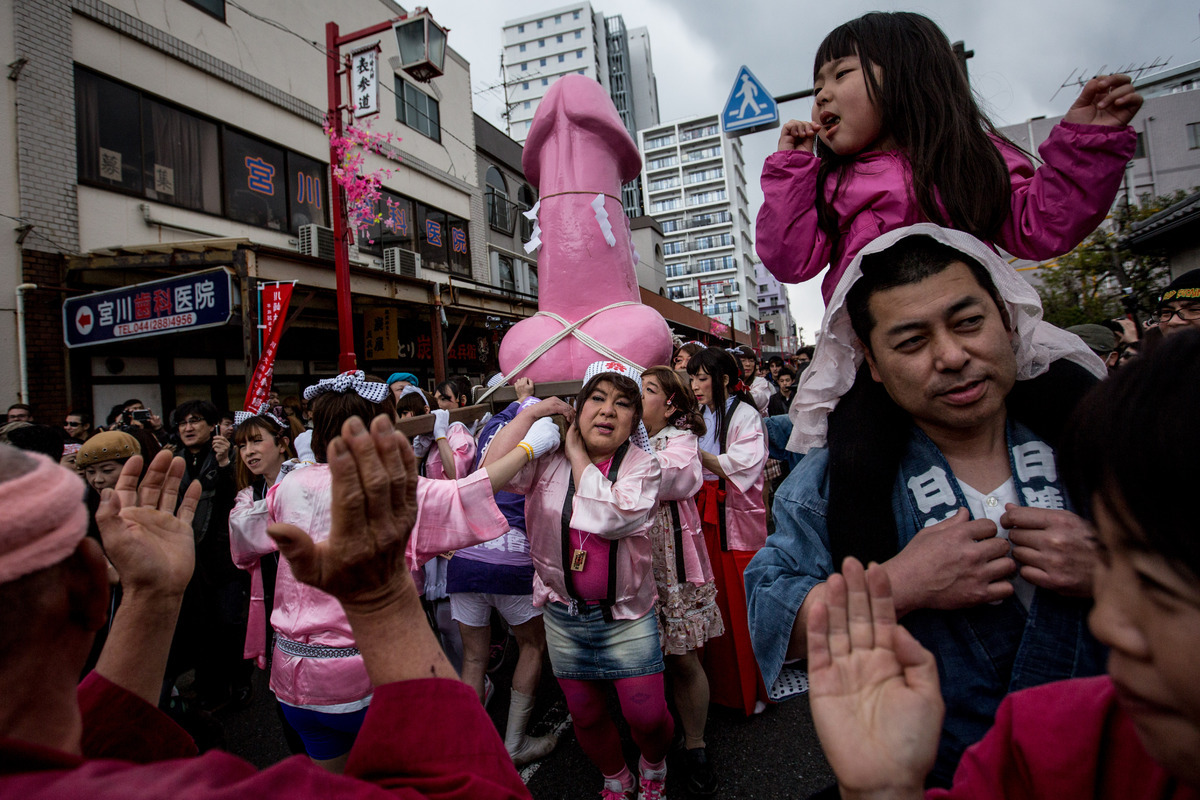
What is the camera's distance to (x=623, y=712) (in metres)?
2.45

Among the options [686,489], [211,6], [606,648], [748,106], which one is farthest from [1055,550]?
[211,6]

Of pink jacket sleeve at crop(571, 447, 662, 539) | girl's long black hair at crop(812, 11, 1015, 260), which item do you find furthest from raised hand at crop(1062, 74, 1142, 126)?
pink jacket sleeve at crop(571, 447, 662, 539)

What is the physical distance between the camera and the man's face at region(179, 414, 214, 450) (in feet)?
13.6

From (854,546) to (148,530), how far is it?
1.63 meters

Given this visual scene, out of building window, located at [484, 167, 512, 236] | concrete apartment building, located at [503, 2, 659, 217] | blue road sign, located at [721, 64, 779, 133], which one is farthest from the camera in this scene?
concrete apartment building, located at [503, 2, 659, 217]

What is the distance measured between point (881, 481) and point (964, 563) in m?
0.23

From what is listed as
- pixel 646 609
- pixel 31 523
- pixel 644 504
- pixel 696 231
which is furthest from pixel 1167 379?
pixel 696 231

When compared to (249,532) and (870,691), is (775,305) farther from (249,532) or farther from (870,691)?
(870,691)

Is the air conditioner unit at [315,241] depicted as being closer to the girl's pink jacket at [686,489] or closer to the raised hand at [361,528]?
the girl's pink jacket at [686,489]

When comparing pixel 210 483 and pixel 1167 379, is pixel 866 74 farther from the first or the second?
pixel 210 483

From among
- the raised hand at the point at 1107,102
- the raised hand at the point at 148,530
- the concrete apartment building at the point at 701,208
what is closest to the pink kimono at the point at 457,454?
the raised hand at the point at 148,530

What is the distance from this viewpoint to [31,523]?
711 mm

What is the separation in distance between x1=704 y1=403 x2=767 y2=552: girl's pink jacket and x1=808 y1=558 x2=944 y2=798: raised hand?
2393mm

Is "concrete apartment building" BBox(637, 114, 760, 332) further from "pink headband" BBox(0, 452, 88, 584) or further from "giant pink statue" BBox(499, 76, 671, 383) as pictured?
"pink headband" BBox(0, 452, 88, 584)
